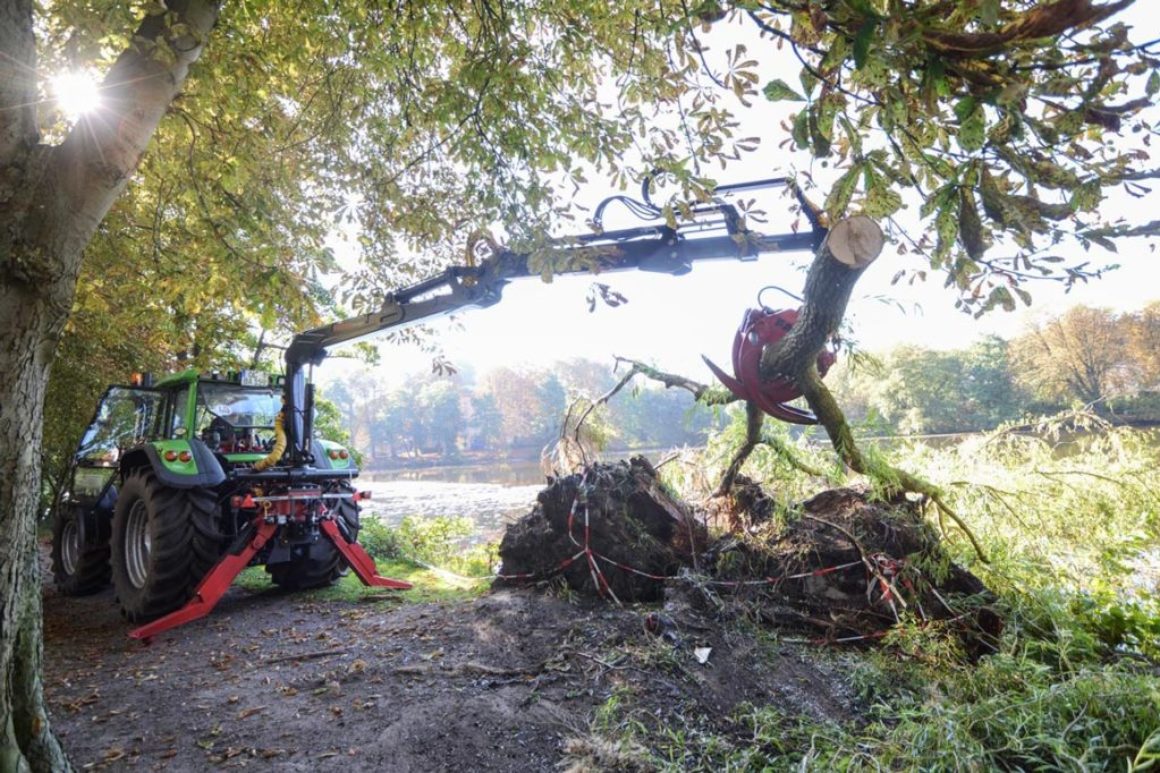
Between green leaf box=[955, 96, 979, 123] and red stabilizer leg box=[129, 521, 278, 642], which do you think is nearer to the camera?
green leaf box=[955, 96, 979, 123]

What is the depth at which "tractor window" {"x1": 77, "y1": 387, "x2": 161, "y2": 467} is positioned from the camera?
568cm

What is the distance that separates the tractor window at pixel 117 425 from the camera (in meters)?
5.68

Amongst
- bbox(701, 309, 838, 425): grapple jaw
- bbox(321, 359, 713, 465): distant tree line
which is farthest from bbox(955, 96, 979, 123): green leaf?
bbox(321, 359, 713, 465): distant tree line

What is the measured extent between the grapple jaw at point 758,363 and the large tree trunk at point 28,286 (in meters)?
2.83

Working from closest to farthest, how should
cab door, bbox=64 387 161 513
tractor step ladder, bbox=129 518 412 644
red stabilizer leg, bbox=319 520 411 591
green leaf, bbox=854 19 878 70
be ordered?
green leaf, bbox=854 19 878 70, tractor step ladder, bbox=129 518 412 644, red stabilizer leg, bbox=319 520 411 591, cab door, bbox=64 387 161 513

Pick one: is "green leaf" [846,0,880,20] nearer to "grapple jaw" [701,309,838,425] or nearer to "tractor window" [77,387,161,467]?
"grapple jaw" [701,309,838,425]

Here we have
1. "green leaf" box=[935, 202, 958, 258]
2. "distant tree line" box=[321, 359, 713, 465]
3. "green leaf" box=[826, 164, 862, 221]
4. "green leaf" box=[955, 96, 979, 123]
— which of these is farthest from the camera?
"distant tree line" box=[321, 359, 713, 465]

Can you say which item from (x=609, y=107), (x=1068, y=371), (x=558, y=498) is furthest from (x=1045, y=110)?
(x=1068, y=371)

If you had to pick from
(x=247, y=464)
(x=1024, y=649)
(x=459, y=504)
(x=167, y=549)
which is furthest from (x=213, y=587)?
(x=459, y=504)

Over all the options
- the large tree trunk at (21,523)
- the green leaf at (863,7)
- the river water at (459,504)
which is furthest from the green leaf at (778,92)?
the river water at (459,504)

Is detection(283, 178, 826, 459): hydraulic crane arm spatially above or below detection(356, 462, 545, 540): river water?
above

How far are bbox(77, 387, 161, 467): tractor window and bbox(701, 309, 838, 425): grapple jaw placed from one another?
5.46 meters

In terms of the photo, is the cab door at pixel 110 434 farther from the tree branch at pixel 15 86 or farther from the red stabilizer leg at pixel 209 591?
the tree branch at pixel 15 86

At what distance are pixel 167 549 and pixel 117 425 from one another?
94.4 inches
